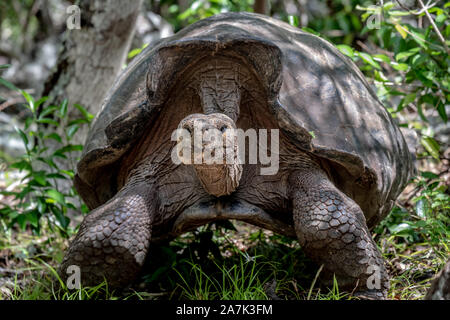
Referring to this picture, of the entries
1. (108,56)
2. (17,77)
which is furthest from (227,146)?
(17,77)

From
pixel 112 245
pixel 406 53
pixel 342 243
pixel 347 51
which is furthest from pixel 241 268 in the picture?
pixel 406 53

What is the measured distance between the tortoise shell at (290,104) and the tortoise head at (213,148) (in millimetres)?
363

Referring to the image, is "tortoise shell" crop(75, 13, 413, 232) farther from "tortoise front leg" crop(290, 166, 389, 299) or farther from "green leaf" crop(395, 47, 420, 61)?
"green leaf" crop(395, 47, 420, 61)

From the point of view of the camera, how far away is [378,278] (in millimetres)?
2846

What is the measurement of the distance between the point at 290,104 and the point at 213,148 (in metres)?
0.58

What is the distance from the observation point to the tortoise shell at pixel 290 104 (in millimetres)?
2977

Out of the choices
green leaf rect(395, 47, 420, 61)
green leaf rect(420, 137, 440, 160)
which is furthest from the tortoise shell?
green leaf rect(420, 137, 440, 160)

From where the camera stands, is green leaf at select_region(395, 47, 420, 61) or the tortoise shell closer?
the tortoise shell

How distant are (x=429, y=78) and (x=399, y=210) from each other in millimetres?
1070

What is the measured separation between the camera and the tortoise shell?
2977mm

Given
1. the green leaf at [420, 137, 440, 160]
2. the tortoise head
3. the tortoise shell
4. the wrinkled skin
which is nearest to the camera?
the tortoise head

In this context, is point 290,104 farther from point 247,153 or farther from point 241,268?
point 241,268

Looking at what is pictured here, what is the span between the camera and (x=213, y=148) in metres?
2.65
